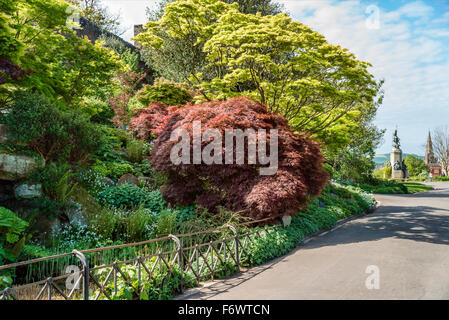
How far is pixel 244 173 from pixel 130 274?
15.5 ft

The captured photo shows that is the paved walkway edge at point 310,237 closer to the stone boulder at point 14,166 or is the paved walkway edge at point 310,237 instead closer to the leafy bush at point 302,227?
the leafy bush at point 302,227

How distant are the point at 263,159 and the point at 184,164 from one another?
218 cm

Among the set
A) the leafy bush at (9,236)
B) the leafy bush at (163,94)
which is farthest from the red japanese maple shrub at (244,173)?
the leafy bush at (163,94)

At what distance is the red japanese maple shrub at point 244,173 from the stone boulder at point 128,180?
4.47 feet

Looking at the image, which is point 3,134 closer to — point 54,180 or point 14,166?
point 14,166

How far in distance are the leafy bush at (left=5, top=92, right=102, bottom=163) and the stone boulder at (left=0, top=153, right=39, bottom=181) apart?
0.41 metres

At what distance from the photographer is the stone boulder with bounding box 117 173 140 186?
36.6 ft

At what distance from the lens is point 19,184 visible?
764 centimetres

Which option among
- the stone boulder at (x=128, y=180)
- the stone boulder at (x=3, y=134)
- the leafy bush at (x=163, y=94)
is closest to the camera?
the stone boulder at (x=3, y=134)

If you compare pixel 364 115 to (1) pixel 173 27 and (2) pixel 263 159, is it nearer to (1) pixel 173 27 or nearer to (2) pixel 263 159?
(1) pixel 173 27

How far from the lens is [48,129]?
8.16m

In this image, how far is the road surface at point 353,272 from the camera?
5.48m

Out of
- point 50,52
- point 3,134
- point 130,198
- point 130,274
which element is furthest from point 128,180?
point 130,274
